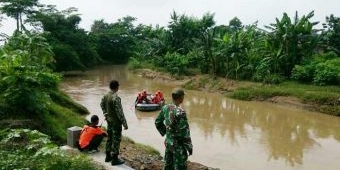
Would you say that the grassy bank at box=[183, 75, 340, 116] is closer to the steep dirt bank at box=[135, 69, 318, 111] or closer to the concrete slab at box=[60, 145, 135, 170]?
the steep dirt bank at box=[135, 69, 318, 111]

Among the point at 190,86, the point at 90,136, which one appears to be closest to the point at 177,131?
the point at 90,136

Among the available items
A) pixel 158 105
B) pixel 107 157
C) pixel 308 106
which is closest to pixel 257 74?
pixel 308 106

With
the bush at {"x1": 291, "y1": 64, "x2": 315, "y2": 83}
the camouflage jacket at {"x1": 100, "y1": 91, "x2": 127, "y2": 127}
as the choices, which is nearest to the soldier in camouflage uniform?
the camouflage jacket at {"x1": 100, "y1": 91, "x2": 127, "y2": 127}

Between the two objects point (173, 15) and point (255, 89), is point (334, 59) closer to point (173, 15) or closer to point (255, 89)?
point (255, 89)

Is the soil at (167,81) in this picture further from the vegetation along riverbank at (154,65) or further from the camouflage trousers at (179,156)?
the camouflage trousers at (179,156)

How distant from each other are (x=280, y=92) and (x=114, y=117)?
1532cm

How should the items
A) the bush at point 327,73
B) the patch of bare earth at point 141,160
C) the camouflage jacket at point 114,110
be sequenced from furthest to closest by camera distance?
the bush at point 327,73
the patch of bare earth at point 141,160
the camouflage jacket at point 114,110

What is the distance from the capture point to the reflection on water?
11562 millimetres

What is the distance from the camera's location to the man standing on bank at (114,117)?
715 cm

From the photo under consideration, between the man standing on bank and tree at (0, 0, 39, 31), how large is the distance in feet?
91.2

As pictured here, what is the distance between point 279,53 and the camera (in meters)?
23.4

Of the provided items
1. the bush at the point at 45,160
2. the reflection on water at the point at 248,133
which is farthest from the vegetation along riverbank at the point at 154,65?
the reflection on water at the point at 248,133

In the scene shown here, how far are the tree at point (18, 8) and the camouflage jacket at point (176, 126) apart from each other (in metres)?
29.4

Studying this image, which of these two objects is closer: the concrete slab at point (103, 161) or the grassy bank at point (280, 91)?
the concrete slab at point (103, 161)
